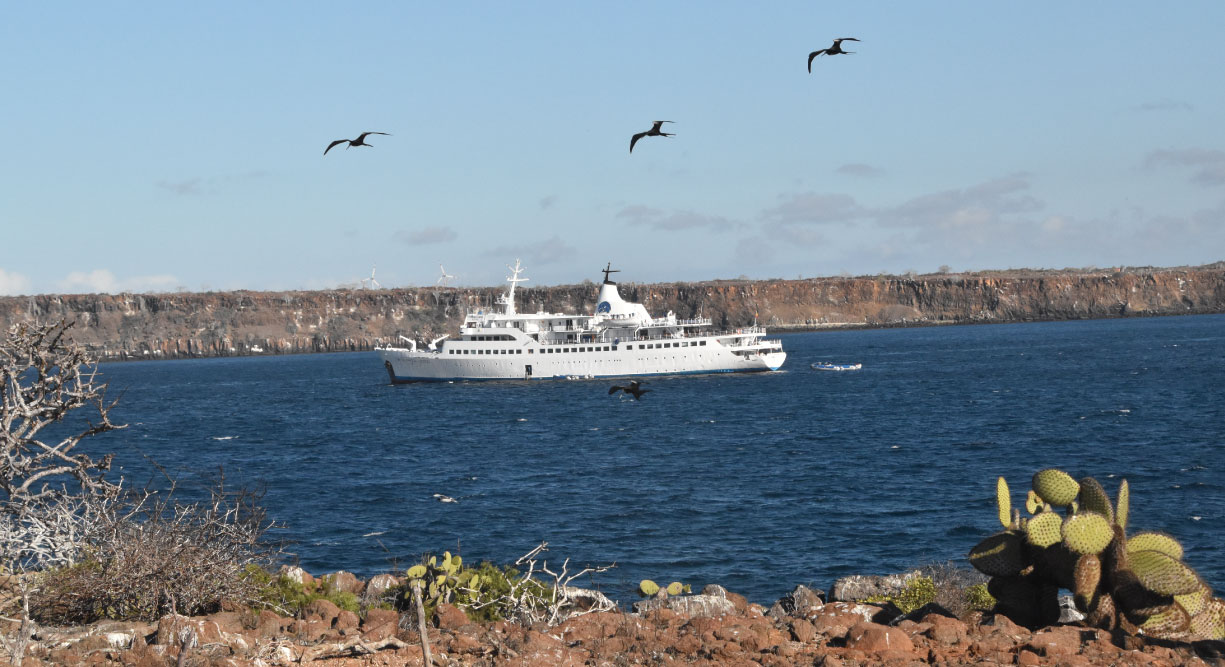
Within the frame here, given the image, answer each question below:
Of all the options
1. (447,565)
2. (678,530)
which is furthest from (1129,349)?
(447,565)

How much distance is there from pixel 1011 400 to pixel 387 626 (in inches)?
1691

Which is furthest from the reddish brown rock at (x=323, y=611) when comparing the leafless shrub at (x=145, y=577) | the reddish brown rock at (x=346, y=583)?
the reddish brown rock at (x=346, y=583)

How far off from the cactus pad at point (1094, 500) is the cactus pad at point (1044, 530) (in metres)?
0.25

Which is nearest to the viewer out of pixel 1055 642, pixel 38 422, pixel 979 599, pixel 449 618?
pixel 1055 642

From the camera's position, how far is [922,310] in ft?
563

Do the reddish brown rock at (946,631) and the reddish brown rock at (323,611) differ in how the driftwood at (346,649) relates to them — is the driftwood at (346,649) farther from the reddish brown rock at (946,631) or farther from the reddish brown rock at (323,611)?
the reddish brown rock at (946,631)

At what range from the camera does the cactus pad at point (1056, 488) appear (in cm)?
793

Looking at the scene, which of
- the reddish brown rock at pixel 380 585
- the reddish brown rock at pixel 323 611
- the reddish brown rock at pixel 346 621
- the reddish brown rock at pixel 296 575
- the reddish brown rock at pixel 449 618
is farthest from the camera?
the reddish brown rock at pixel 296 575

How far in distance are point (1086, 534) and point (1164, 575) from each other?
56 centimetres

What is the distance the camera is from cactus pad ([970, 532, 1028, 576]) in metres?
8.09

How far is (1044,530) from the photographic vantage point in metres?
7.87

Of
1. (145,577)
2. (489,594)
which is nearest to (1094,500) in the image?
→ (489,594)

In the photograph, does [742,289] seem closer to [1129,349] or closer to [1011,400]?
[1129,349]

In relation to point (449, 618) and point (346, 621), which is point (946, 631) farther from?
point (346, 621)
